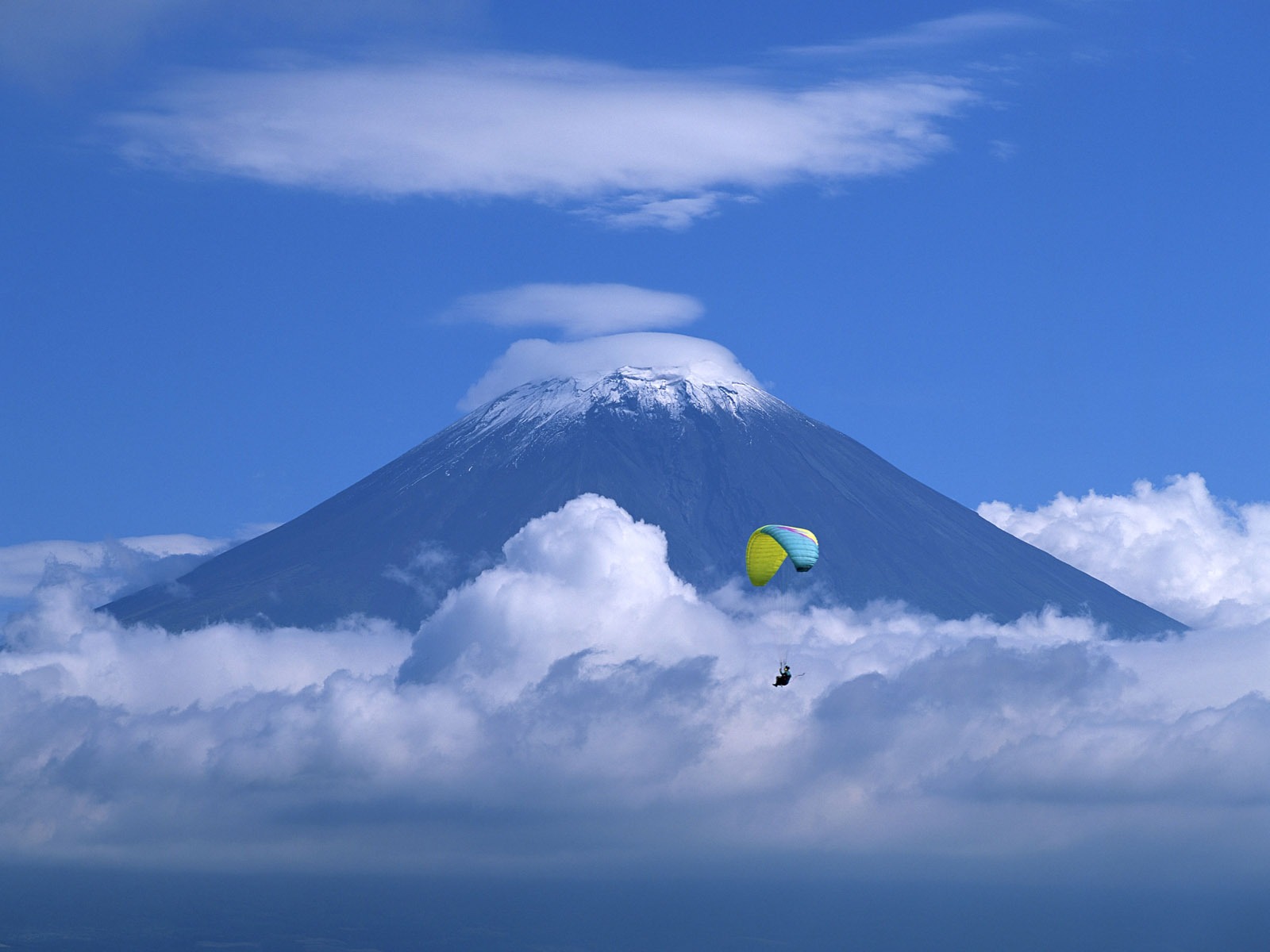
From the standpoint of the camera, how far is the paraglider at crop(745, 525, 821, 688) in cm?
8575

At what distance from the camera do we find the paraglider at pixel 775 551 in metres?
85.8

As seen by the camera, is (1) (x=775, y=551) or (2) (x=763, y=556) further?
(1) (x=775, y=551)

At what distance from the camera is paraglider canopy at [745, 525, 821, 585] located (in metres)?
85.8

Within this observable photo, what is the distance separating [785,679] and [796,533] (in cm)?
1253

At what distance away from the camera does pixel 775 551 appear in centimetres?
8888

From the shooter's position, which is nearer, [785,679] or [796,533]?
[785,679]

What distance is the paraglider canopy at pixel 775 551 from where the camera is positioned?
8575 cm

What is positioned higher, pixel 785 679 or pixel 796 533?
pixel 796 533

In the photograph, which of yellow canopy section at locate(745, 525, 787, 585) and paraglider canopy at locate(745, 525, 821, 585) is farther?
yellow canopy section at locate(745, 525, 787, 585)

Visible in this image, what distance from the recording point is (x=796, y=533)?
88.4 meters

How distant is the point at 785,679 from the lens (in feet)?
255

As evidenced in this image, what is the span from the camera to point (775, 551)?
3499 inches

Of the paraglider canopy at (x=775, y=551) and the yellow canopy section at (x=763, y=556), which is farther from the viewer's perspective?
the yellow canopy section at (x=763, y=556)

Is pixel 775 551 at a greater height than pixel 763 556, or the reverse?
pixel 775 551
